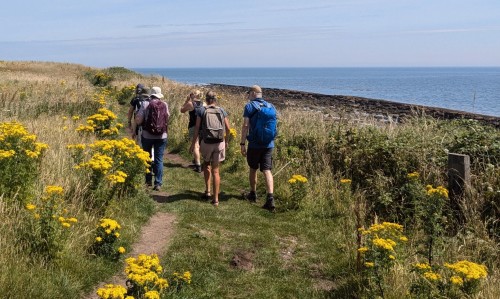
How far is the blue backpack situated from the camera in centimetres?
827

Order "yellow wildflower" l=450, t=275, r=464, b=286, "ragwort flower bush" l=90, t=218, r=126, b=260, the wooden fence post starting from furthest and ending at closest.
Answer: the wooden fence post < "ragwort flower bush" l=90, t=218, r=126, b=260 < "yellow wildflower" l=450, t=275, r=464, b=286

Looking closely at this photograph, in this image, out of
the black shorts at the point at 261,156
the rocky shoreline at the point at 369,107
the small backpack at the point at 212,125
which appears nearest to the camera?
the small backpack at the point at 212,125

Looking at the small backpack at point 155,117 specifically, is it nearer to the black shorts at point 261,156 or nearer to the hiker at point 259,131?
the hiker at point 259,131

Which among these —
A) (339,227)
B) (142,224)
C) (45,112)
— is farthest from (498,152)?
(45,112)

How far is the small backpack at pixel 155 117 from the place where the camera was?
879 cm

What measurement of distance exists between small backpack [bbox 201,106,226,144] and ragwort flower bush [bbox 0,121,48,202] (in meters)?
2.88

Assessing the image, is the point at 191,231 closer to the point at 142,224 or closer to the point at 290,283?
the point at 142,224

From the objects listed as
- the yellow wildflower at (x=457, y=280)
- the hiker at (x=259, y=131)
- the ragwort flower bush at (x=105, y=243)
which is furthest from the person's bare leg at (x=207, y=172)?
the yellow wildflower at (x=457, y=280)

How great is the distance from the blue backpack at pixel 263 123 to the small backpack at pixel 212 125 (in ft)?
2.07

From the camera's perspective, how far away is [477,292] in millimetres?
4582

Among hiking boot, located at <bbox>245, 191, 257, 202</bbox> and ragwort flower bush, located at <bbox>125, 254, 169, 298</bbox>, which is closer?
ragwort flower bush, located at <bbox>125, 254, 169, 298</bbox>

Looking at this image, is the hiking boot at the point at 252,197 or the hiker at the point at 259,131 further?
the hiking boot at the point at 252,197

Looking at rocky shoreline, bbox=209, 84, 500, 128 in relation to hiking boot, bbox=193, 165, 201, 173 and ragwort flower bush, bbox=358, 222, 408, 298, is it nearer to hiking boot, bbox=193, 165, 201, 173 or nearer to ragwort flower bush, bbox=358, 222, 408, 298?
hiking boot, bbox=193, 165, 201, 173

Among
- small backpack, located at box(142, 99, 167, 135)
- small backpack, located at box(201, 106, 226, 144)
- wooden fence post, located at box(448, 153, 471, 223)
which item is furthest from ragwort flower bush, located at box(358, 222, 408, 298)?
small backpack, located at box(142, 99, 167, 135)
